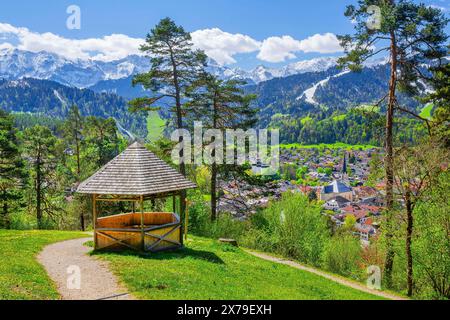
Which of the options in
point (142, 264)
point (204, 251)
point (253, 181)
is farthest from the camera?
point (253, 181)

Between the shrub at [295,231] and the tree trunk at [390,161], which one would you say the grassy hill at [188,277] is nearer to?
the tree trunk at [390,161]

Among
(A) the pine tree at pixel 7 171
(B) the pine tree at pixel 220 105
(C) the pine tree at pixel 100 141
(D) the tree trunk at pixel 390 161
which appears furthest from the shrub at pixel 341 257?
(A) the pine tree at pixel 7 171

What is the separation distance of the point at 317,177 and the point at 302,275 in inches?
6094

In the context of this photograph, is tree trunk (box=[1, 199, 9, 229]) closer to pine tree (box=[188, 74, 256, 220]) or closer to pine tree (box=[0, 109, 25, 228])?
pine tree (box=[0, 109, 25, 228])

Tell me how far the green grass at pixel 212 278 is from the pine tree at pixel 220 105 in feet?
40.2

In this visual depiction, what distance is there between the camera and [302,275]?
1909 centimetres

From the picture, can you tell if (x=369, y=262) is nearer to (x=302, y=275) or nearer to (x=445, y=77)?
(x=302, y=275)

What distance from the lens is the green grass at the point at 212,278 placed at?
12875 millimetres

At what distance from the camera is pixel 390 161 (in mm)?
19281

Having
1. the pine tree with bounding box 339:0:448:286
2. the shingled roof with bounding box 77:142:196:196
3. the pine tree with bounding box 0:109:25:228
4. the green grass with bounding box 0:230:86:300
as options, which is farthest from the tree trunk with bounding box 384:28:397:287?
the pine tree with bounding box 0:109:25:228

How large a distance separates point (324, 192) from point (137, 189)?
4985 inches

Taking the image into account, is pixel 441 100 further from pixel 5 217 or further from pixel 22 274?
pixel 5 217
